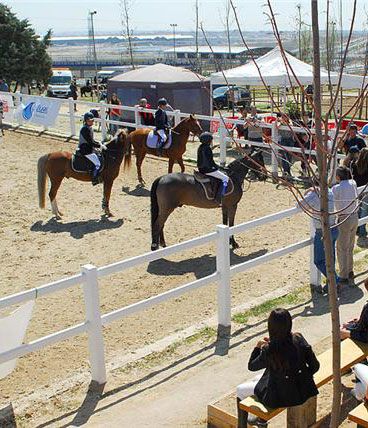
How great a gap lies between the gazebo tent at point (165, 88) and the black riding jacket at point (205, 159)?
13.3 m

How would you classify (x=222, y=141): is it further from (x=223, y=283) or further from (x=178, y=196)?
(x=223, y=283)

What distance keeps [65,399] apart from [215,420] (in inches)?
64.2

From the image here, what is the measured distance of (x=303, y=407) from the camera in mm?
5227

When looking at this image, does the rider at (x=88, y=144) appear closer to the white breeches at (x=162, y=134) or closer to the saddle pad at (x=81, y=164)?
the saddle pad at (x=81, y=164)

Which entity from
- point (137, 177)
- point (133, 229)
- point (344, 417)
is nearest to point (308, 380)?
point (344, 417)

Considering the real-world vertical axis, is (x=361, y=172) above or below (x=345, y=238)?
above

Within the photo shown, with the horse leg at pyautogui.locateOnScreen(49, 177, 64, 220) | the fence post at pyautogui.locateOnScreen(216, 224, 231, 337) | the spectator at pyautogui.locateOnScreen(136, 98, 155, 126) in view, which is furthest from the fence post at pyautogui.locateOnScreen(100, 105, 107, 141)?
the fence post at pyautogui.locateOnScreen(216, 224, 231, 337)

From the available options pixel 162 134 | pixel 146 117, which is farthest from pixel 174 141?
pixel 146 117

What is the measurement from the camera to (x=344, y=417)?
5707 millimetres

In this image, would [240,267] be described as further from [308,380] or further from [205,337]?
[308,380]

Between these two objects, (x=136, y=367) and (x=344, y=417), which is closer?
(x=344, y=417)

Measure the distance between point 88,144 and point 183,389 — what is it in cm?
778

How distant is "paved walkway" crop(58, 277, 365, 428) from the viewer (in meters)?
6.03

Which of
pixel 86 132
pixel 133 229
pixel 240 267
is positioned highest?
pixel 86 132
